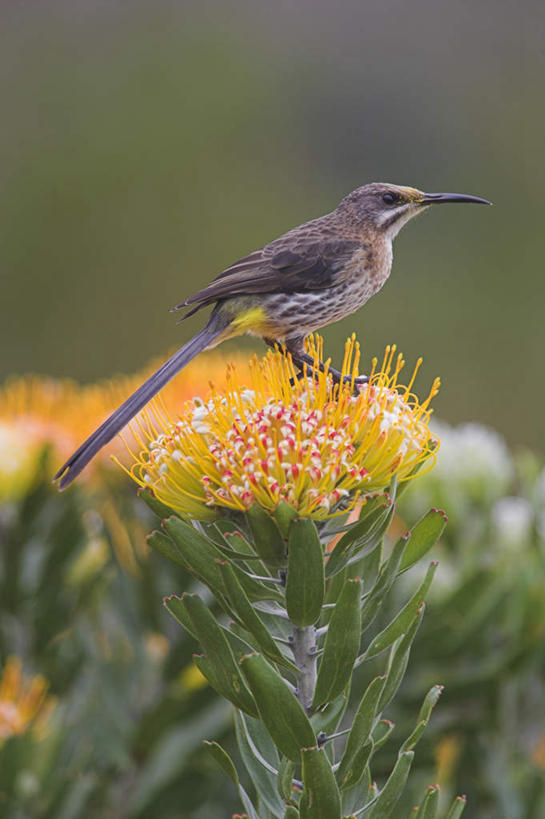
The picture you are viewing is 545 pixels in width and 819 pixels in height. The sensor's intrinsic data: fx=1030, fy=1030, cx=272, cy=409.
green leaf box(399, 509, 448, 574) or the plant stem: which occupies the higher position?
green leaf box(399, 509, 448, 574)

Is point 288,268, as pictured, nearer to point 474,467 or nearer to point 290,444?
point 290,444

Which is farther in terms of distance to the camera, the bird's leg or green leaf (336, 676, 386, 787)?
the bird's leg

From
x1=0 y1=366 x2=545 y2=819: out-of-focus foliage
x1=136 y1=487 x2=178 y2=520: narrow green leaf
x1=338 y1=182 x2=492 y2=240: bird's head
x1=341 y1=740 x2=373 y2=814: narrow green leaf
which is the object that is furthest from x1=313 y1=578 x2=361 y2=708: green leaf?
x1=0 y1=366 x2=545 y2=819: out-of-focus foliage

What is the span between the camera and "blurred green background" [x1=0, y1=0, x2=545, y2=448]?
36.2ft

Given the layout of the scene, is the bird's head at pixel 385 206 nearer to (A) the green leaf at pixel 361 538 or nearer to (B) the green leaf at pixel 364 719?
(A) the green leaf at pixel 361 538

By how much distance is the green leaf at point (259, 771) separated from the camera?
142 centimetres

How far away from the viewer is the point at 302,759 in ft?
4.26

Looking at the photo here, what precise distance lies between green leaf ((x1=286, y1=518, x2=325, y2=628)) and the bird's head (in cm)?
90

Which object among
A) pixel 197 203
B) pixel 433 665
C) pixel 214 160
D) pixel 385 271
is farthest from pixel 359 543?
pixel 214 160

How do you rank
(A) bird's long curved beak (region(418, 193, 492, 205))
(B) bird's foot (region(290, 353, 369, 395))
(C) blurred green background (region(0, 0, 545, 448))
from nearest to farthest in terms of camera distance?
(B) bird's foot (region(290, 353, 369, 395)), (A) bird's long curved beak (region(418, 193, 492, 205)), (C) blurred green background (region(0, 0, 545, 448))

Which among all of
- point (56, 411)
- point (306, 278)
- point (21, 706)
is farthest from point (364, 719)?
point (56, 411)

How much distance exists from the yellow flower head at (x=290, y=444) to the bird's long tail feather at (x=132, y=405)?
0.22 feet

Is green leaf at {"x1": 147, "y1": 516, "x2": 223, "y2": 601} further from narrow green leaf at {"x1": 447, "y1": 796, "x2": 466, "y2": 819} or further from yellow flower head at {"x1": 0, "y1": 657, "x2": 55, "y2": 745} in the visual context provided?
yellow flower head at {"x1": 0, "y1": 657, "x2": 55, "y2": 745}

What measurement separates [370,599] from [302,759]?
243 millimetres
